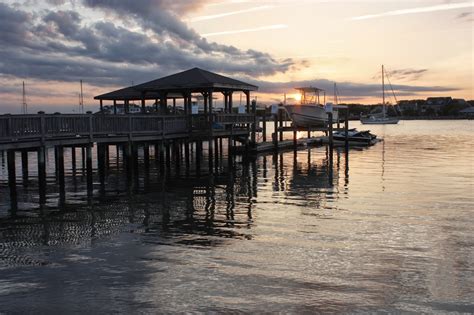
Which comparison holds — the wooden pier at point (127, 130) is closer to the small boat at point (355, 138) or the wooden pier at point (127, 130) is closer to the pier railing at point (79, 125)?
the pier railing at point (79, 125)

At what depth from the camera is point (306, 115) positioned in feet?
178

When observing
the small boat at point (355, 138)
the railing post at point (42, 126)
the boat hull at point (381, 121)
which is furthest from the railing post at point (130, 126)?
the boat hull at point (381, 121)

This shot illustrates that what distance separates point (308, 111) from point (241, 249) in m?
43.4

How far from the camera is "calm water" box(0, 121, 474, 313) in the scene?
8961mm

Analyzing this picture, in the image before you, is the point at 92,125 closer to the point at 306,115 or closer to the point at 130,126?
the point at 130,126

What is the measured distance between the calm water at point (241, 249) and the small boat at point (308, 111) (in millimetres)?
30332

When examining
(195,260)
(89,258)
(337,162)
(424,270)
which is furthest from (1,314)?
(337,162)

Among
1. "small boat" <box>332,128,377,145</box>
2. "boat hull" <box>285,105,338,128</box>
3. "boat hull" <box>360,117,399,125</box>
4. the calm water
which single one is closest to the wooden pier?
the calm water

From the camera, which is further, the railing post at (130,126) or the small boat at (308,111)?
the small boat at (308,111)

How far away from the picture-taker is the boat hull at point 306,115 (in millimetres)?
53469

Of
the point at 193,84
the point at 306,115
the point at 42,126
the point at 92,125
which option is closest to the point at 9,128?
the point at 42,126

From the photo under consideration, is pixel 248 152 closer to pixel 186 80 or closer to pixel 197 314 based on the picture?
pixel 186 80

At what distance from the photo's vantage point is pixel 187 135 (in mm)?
30938

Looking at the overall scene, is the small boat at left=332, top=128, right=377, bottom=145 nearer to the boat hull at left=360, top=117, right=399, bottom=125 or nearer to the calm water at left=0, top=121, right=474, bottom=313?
the calm water at left=0, top=121, right=474, bottom=313
